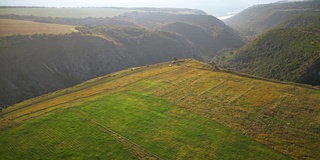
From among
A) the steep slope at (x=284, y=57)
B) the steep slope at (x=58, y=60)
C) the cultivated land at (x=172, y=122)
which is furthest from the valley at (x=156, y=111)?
the steep slope at (x=284, y=57)

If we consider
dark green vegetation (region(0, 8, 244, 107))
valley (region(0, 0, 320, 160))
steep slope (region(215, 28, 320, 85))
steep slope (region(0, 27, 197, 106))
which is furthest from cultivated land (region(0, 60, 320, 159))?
steep slope (region(215, 28, 320, 85))

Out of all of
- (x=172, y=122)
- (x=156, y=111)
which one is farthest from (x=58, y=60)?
(x=172, y=122)

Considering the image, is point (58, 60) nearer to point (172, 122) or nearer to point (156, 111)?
point (156, 111)

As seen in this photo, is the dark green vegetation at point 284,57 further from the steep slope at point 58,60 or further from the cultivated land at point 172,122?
the steep slope at point 58,60

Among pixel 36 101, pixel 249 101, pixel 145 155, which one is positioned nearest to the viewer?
pixel 145 155

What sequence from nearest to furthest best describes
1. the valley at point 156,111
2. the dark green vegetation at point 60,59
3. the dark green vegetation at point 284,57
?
1. the valley at point 156,111
2. the dark green vegetation at point 60,59
3. the dark green vegetation at point 284,57

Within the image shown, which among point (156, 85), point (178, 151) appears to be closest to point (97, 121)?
point (178, 151)

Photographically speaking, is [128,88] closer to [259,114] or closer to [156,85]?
[156,85]
